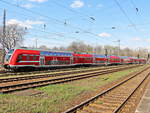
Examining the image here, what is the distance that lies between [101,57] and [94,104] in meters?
39.9

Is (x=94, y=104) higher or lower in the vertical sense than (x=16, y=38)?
lower

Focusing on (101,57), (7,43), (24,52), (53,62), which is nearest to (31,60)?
(24,52)

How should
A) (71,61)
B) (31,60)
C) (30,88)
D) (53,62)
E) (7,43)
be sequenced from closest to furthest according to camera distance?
(30,88), (31,60), (53,62), (71,61), (7,43)

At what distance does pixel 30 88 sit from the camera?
1216cm

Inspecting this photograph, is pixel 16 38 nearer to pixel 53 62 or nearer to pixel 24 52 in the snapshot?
pixel 53 62

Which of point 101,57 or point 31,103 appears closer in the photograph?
point 31,103

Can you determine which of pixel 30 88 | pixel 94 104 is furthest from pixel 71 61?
pixel 94 104

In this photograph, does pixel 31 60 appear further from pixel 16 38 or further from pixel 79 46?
pixel 79 46

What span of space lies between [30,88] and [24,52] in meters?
11.7

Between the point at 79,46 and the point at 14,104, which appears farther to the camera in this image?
the point at 79,46

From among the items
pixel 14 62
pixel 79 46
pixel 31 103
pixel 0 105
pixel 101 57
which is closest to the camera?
pixel 0 105

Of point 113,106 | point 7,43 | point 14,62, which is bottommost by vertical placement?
point 113,106

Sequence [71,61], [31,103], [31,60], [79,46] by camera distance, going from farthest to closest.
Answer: [79,46]
[71,61]
[31,60]
[31,103]

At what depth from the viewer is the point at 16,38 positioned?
183 feet
